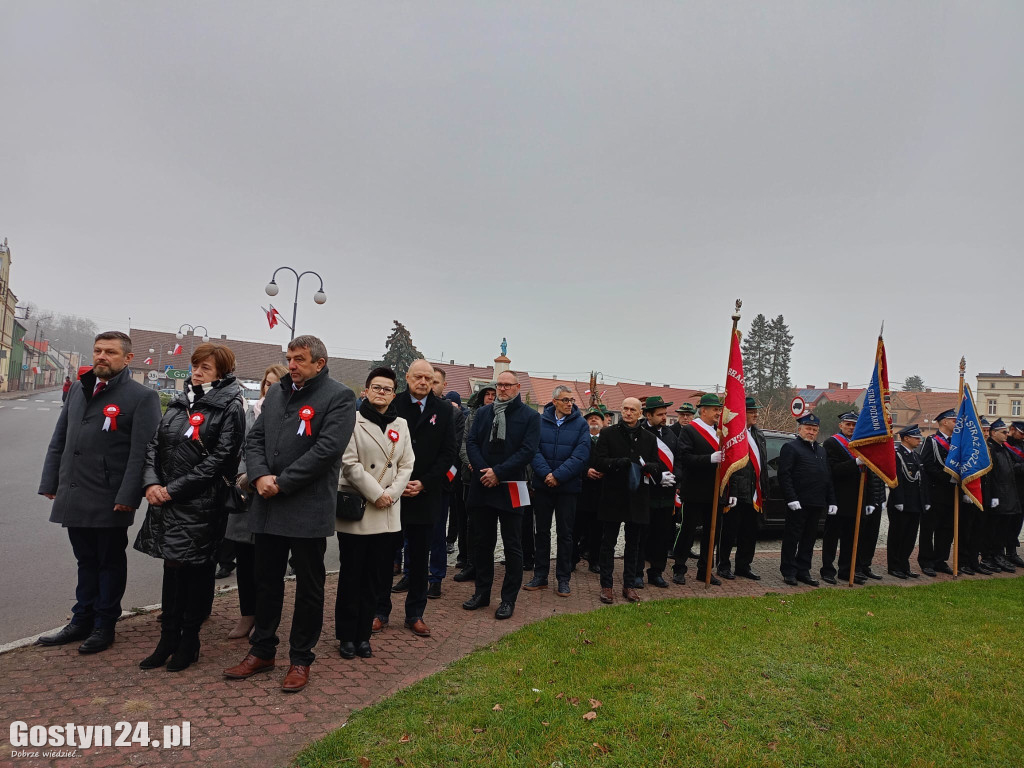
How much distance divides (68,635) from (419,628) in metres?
2.46

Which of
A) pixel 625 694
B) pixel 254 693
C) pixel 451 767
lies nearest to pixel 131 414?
pixel 254 693

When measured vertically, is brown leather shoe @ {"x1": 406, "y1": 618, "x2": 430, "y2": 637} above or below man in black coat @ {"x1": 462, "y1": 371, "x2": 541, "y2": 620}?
below

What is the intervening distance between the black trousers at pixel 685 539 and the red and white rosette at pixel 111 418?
5.90m

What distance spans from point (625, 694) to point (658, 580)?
11.9ft

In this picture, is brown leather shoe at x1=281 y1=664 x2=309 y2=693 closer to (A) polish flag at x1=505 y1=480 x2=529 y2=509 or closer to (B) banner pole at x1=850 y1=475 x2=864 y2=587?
(A) polish flag at x1=505 y1=480 x2=529 y2=509

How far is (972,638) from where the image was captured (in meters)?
5.34

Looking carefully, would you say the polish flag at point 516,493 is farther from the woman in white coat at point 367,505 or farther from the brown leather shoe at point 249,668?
the brown leather shoe at point 249,668

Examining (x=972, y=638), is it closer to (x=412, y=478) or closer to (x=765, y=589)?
(x=765, y=589)

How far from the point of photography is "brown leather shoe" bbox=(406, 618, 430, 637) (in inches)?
200

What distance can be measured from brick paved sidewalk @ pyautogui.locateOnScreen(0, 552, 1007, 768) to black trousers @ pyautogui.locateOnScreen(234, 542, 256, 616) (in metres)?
0.27

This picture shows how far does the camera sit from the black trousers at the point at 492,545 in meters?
5.82

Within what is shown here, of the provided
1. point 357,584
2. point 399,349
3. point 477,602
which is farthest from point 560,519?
point 399,349

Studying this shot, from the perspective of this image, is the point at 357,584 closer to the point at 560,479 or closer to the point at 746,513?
the point at 560,479

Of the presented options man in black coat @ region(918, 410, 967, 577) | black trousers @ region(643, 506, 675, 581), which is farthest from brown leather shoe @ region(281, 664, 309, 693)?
man in black coat @ region(918, 410, 967, 577)
